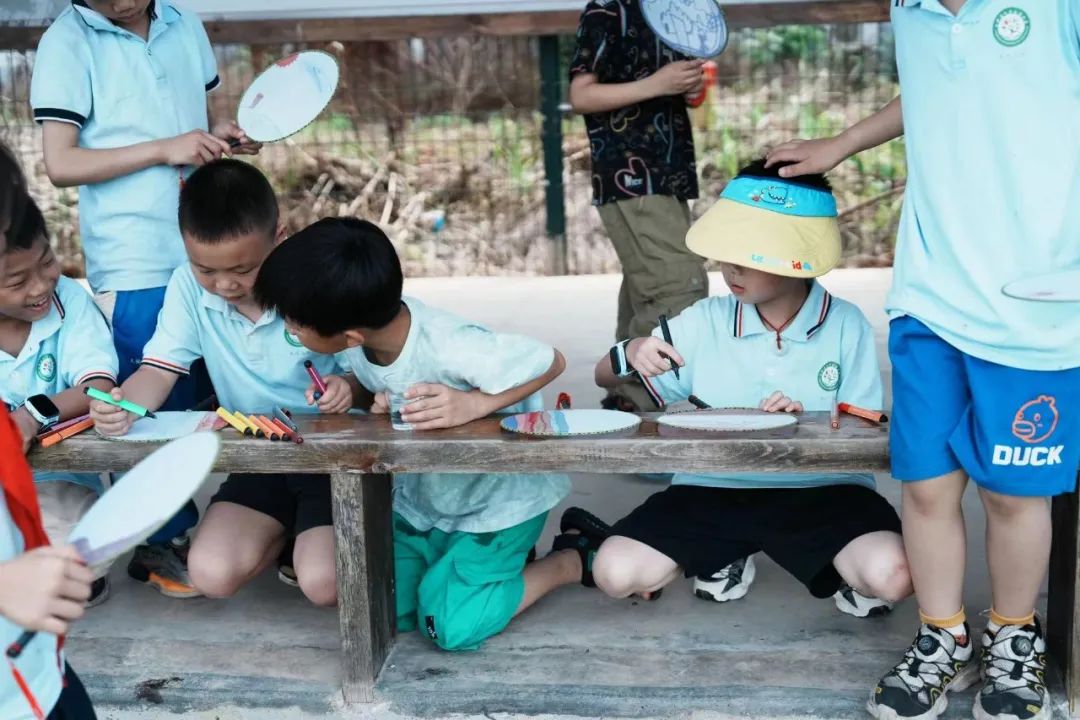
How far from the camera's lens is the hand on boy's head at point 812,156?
2.20m

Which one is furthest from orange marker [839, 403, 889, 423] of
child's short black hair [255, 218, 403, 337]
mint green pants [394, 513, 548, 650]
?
child's short black hair [255, 218, 403, 337]

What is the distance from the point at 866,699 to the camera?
2.00m

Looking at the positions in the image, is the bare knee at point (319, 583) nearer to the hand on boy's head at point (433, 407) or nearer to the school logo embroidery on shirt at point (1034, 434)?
the hand on boy's head at point (433, 407)

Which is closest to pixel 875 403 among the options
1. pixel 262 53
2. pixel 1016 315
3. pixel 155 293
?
pixel 1016 315

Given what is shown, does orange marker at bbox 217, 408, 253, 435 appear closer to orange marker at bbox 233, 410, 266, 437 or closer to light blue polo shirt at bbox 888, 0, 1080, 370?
orange marker at bbox 233, 410, 266, 437

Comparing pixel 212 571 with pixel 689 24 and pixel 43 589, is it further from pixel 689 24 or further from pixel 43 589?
pixel 689 24

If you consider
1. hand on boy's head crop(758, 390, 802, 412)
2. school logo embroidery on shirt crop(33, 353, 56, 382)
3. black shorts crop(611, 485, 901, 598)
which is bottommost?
black shorts crop(611, 485, 901, 598)

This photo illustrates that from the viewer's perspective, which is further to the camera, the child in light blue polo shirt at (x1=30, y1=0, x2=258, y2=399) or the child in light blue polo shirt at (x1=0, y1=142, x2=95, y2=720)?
the child in light blue polo shirt at (x1=30, y1=0, x2=258, y2=399)

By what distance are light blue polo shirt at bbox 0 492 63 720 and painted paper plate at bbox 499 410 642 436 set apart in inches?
35.2

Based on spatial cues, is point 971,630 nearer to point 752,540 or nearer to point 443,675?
point 752,540

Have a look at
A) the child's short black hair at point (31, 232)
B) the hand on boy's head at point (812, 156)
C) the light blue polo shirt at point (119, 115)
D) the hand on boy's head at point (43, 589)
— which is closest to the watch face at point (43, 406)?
the child's short black hair at point (31, 232)

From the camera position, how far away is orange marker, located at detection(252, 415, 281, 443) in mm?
2055

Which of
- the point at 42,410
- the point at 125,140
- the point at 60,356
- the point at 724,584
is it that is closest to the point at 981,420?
the point at 724,584

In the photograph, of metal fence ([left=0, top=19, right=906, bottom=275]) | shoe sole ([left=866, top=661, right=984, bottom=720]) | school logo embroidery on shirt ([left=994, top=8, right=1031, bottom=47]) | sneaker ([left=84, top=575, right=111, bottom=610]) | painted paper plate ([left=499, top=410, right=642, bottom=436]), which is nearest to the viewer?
school logo embroidery on shirt ([left=994, top=8, right=1031, bottom=47])
